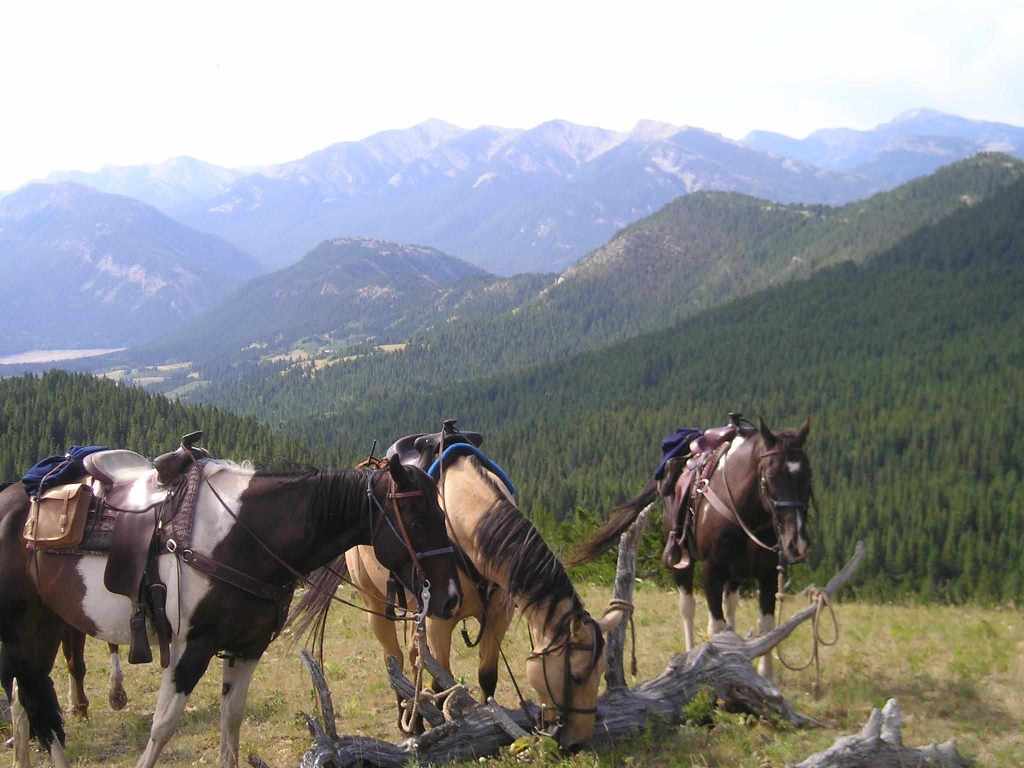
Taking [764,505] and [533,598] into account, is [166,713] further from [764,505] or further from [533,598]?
[764,505]

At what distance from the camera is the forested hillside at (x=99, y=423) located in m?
97.2

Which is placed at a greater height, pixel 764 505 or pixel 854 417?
pixel 764 505

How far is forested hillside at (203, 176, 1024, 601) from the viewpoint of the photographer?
78.0 meters

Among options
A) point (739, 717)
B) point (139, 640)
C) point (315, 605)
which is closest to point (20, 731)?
point (139, 640)

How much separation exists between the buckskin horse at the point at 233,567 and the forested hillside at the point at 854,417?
131 feet

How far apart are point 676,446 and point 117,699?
8.85 m

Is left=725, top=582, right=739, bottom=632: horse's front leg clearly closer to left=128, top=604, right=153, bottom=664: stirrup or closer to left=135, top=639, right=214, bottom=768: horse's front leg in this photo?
left=135, top=639, right=214, bottom=768: horse's front leg

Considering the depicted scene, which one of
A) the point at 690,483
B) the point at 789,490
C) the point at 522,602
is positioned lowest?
the point at 690,483

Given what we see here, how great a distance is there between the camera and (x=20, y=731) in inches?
310

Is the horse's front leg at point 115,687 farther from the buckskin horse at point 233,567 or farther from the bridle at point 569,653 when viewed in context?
the bridle at point 569,653

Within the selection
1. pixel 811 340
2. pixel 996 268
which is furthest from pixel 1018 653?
pixel 996 268

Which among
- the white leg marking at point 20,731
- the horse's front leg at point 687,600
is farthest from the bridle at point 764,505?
the white leg marking at point 20,731

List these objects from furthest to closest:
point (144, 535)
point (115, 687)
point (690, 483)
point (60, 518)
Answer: point (690, 483) < point (115, 687) < point (60, 518) < point (144, 535)

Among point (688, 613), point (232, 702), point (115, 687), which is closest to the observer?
point (232, 702)
